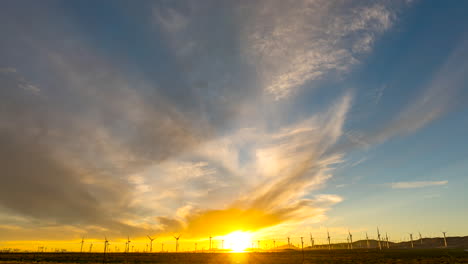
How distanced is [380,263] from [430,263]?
50.6 feet

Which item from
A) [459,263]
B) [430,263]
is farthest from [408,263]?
[459,263]

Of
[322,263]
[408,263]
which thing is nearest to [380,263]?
[408,263]

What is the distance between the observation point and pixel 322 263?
110m

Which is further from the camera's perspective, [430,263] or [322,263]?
[322,263]

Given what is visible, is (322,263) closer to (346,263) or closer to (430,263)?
(346,263)

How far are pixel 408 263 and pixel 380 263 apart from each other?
30.6ft

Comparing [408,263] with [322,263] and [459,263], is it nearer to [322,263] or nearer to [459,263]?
[459,263]

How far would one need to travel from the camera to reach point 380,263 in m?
106

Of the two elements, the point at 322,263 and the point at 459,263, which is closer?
the point at 459,263

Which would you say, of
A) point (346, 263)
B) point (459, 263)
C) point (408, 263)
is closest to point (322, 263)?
point (346, 263)

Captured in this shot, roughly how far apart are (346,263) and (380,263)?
11.1m

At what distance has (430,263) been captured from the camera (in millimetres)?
102188

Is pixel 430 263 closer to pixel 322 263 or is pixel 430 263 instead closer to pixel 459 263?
pixel 459 263

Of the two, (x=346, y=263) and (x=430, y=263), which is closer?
(x=430, y=263)
